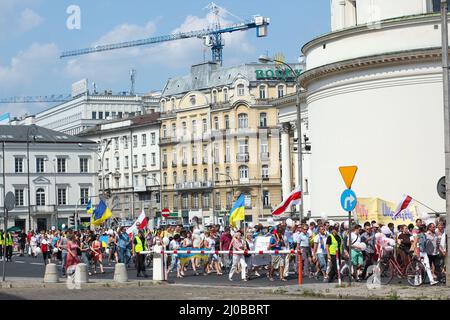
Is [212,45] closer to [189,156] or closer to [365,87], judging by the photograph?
[189,156]

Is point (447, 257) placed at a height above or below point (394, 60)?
below

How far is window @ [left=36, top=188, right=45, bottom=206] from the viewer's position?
352 feet

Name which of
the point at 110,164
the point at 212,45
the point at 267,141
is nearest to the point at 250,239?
the point at 267,141

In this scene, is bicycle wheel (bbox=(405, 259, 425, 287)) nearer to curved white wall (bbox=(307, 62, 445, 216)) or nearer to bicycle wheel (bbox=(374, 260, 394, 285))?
bicycle wheel (bbox=(374, 260, 394, 285))

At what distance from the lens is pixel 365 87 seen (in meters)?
48.1

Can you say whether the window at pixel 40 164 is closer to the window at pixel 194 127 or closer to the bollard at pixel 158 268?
the window at pixel 194 127

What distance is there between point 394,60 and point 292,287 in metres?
21.9

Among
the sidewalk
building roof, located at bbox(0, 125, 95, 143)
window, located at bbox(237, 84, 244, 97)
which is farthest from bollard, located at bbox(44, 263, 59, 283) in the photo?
window, located at bbox(237, 84, 244, 97)

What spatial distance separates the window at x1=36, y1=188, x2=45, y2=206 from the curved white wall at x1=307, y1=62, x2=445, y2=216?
61562 millimetres

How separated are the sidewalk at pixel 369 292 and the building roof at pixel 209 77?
84863mm

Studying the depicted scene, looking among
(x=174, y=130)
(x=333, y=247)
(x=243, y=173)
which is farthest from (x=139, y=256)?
(x=174, y=130)

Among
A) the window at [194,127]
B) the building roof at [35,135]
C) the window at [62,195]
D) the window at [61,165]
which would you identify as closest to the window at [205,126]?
the window at [194,127]

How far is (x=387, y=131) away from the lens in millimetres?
47438

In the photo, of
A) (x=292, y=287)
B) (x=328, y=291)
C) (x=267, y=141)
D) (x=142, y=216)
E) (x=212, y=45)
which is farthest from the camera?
(x=212, y=45)
